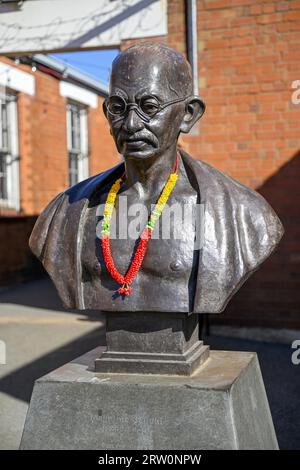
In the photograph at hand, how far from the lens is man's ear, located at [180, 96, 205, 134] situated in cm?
283

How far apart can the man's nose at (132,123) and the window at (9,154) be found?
9502mm

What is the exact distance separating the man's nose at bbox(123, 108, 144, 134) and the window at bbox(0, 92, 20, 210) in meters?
9.50

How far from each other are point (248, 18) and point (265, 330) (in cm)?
296

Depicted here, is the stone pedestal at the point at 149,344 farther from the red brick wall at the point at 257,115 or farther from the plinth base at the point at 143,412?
the red brick wall at the point at 257,115

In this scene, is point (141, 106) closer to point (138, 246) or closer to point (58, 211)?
point (138, 246)

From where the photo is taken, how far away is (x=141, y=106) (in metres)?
2.66

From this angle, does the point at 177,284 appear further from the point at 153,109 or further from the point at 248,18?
the point at 248,18

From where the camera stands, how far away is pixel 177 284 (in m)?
2.82

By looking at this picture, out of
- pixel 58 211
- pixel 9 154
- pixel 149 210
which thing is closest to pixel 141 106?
pixel 149 210

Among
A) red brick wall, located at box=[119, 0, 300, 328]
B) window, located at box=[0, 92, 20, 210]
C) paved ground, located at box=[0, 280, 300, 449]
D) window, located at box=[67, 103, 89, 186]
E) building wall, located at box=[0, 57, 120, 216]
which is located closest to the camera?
paved ground, located at box=[0, 280, 300, 449]

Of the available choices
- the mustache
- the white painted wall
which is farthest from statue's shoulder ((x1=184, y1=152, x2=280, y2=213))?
the white painted wall

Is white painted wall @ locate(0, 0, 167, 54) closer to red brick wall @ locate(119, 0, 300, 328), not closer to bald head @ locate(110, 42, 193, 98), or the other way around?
red brick wall @ locate(119, 0, 300, 328)

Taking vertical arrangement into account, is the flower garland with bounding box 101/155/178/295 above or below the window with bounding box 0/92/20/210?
below

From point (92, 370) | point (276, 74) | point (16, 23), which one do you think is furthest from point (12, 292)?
point (92, 370)
